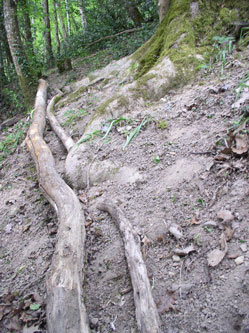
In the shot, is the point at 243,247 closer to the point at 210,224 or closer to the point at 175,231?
the point at 210,224

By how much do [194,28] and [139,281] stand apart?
4.04m

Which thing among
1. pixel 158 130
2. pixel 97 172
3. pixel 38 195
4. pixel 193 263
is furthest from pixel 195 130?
pixel 38 195

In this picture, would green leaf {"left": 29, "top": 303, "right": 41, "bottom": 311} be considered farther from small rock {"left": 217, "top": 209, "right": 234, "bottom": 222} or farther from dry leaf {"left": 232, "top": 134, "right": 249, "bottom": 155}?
dry leaf {"left": 232, "top": 134, "right": 249, "bottom": 155}

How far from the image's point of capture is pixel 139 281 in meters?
1.89

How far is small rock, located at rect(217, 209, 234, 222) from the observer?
1.96 meters

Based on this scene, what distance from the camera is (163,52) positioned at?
4.45m

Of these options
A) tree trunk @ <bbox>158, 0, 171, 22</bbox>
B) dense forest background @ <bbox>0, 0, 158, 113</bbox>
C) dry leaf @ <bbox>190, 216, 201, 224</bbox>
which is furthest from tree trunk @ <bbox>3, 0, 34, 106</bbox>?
dry leaf @ <bbox>190, 216, 201, 224</bbox>

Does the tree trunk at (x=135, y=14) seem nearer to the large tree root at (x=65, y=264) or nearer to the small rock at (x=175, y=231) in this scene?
the large tree root at (x=65, y=264)

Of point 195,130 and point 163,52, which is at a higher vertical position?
point 163,52

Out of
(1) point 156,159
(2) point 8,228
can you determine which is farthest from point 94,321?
(2) point 8,228

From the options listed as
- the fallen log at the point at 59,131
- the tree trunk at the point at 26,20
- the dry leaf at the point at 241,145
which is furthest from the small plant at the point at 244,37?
the tree trunk at the point at 26,20

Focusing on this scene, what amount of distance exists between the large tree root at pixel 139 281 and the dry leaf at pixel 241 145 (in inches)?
46.8

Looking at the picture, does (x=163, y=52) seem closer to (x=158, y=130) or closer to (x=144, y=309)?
(x=158, y=130)

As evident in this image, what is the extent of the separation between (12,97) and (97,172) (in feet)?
19.8
